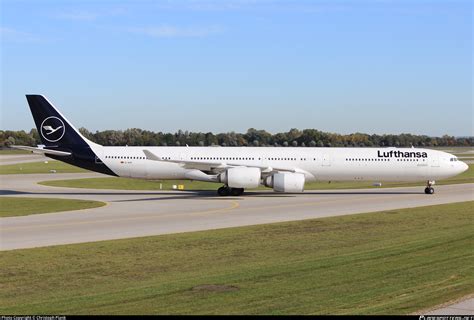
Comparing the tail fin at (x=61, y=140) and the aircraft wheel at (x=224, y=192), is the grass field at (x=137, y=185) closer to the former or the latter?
the tail fin at (x=61, y=140)

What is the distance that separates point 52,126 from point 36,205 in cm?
1143

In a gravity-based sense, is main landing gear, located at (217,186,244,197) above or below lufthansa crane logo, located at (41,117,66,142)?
below

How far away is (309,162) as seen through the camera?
143ft

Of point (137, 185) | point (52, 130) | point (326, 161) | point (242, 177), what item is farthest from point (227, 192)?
point (52, 130)

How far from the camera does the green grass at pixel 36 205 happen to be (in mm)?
31109

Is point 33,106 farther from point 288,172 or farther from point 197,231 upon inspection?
point 197,231

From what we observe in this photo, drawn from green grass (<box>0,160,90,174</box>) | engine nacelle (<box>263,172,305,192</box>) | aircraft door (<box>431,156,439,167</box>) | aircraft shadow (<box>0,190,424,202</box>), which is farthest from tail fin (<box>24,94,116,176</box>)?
green grass (<box>0,160,90,174</box>)

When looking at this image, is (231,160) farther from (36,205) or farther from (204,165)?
(36,205)

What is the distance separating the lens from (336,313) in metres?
11.7

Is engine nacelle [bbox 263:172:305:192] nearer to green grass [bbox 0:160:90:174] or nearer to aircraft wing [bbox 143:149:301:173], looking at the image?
aircraft wing [bbox 143:149:301:173]

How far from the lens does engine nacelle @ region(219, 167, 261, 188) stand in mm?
41000

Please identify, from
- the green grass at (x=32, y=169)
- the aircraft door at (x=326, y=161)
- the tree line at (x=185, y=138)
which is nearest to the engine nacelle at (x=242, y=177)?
the aircraft door at (x=326, y=161)

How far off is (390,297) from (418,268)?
3.59 m

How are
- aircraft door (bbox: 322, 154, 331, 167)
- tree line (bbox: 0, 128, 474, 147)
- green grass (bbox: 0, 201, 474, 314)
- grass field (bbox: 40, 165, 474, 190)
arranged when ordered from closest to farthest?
green grass (bbox: 0, 201, 474, 314) → aircraft door (bbox: 322, 154, 331, 167) → grass field (bbox: 40, 165, 474, 190) → tree line (bbox: 0, 128, 474, 147)
